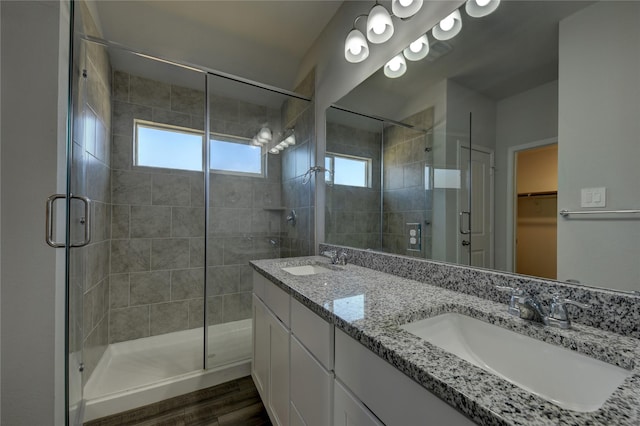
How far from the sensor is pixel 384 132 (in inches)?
61.1

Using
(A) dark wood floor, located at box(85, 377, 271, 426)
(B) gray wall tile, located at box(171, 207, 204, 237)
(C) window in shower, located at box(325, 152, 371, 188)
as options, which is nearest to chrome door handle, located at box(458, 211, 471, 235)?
(C) window in shower, located at box(325, 152, 371, 188)

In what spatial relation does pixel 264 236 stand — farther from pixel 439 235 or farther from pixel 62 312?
pixel 439 235

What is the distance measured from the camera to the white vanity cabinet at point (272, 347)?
114 centimetres

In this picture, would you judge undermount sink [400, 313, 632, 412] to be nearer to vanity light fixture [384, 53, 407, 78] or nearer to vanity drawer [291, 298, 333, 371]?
vanity drawer [291, 298, 333, 371]

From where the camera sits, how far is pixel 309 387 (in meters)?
0.90

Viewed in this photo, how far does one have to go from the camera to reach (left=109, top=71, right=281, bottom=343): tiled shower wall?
224 centimetres

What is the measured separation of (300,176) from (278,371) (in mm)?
1616

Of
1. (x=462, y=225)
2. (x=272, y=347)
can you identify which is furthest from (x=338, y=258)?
(x=462, y=225)

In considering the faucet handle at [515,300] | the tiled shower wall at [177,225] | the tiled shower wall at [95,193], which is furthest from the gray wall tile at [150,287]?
the faucet handle at [515,300]

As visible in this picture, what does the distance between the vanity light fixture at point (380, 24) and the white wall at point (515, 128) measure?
813 mm

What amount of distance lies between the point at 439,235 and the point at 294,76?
90.6 inches

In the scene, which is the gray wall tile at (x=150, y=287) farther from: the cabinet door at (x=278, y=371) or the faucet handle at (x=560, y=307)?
the faucet handle at (x=560, y=307)

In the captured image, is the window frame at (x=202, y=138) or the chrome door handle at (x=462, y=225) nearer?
the chrome door handle at (x=462, y=225)

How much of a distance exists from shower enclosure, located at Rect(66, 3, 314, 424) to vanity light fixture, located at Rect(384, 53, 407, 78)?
949 millimetres
